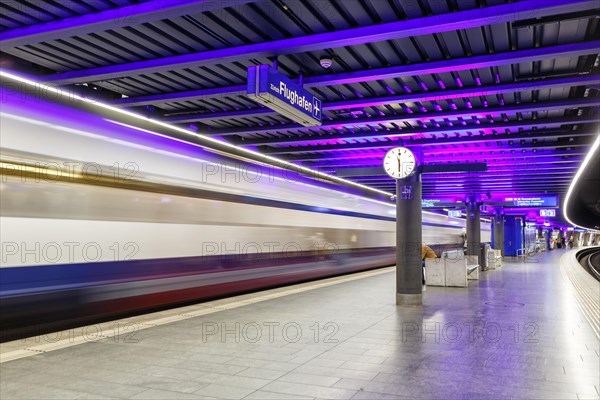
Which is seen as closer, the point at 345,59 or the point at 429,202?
the point at 345,59

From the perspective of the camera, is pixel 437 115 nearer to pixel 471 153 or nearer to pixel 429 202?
pixel 471 153

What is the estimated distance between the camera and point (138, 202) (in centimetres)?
709

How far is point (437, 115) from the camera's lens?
29.1 ft

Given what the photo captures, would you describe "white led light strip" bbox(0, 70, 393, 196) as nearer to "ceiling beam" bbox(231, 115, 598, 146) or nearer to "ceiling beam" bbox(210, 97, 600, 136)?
"ceiling beam" bbox(231, 115, 598, 146)

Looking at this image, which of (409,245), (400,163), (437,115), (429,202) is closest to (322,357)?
(409,245)

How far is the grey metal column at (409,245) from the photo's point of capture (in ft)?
32.8

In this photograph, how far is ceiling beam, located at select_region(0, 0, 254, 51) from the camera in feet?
15.7

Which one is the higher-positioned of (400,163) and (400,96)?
(400,96)

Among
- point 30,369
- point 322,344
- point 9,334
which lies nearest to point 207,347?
point 322,344

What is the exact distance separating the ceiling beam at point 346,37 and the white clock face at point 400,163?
3.53m

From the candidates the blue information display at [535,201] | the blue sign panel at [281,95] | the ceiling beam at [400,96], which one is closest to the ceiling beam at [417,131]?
the ceiling beam at [400,96]

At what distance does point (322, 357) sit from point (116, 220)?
342cm

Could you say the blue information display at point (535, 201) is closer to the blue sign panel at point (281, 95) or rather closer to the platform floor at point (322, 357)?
the platform floor at point (322, 357)

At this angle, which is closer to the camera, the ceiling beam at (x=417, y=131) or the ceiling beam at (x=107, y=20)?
the ceiling beam at (x=107, y=20)
